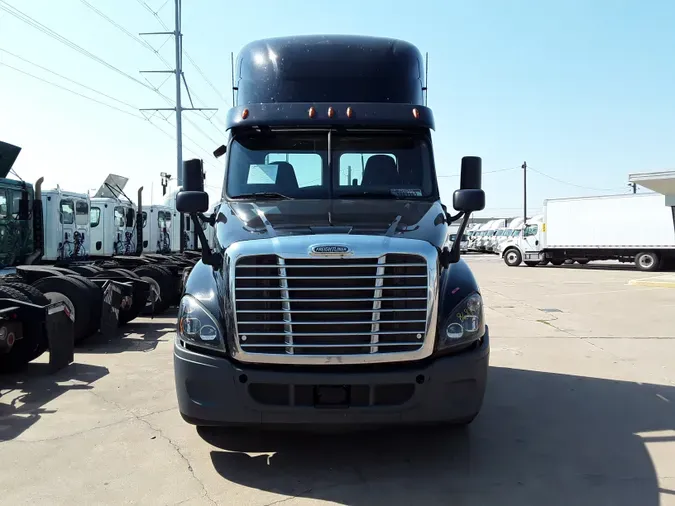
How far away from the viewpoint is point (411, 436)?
14.8 feet

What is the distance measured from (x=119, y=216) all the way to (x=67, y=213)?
9.48 feet

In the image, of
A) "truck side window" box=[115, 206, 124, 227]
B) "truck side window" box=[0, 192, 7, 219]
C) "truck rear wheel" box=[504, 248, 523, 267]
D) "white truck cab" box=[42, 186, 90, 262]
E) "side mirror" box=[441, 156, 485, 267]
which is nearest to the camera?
"side mirror" box=[441, 156, 485, 267]

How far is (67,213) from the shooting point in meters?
13.7

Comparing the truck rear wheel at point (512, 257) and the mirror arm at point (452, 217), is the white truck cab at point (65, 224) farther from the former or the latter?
the truck rear wheel at point (512, 257)

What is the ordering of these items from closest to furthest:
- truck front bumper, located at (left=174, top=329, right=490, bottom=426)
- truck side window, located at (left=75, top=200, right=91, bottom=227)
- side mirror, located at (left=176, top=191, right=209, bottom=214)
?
truck front bumper, located at (left=174, top=329, right=490, bottom=426), side mirror, located at (left=176, top=191, right=209, bottom=214), truck side window, located at (left=75, top=200, right=91, bottom=227)

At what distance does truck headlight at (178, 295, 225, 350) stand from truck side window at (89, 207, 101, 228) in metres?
12.8

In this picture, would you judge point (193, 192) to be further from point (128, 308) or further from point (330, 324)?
point (128, 308)

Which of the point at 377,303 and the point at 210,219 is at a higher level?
the point at 210,219

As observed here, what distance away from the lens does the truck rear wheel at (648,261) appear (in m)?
25.9

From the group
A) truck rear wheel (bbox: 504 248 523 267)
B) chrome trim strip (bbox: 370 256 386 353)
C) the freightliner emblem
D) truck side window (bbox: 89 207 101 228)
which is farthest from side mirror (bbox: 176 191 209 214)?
truck rear wheel (bbox: 504 248 523 267)

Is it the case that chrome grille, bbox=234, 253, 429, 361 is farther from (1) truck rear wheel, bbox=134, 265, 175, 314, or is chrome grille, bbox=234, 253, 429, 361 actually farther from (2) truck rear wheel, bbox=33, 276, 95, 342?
(1) truck rear wheel, bbox=134, 265, 175, 314

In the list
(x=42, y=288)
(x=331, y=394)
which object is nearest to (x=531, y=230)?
(x=42, y=288)

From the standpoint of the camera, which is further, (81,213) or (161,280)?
(81,213)

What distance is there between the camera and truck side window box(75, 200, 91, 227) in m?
14.1
